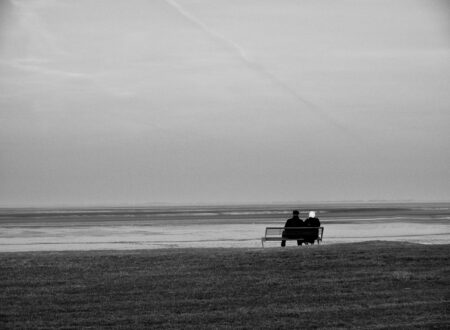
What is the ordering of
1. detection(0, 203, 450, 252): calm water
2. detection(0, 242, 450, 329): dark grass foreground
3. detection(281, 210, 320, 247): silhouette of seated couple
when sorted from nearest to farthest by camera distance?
1. detection(0, 242, 450, 329): dark grass foreground
2. detection(281, 210, 320, 247): silhouette of seated couple
3. detection(0, 203, 450, 252): calm water

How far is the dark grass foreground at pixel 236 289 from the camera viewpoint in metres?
12.4

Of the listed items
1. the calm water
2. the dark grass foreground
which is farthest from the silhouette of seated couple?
the dark grass foreground

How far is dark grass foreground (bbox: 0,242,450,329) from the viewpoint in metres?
12.4

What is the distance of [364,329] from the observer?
11.6 metres

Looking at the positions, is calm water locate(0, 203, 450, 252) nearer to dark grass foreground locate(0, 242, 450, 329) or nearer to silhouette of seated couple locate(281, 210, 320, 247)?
silhouette of seated couple locate(281, 210, 320, 247)

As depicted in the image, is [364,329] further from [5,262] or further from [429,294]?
[5,262]

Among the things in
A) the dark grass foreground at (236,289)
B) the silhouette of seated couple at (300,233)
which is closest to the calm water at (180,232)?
the silhouette of seated couple at (300,233)

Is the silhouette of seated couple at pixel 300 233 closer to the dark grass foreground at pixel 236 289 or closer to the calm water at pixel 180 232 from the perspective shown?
the calm water at pixel 180 232

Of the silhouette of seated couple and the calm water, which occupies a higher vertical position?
the silhouette of seated couple

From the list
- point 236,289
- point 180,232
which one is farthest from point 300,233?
point 180,232

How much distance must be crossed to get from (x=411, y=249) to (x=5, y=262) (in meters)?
9.68

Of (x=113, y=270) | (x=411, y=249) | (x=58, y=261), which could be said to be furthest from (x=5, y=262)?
(x=411, y=249)

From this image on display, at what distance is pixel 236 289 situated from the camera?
48.3 feet

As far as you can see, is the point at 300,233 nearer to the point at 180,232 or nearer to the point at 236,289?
the point at 236,289
